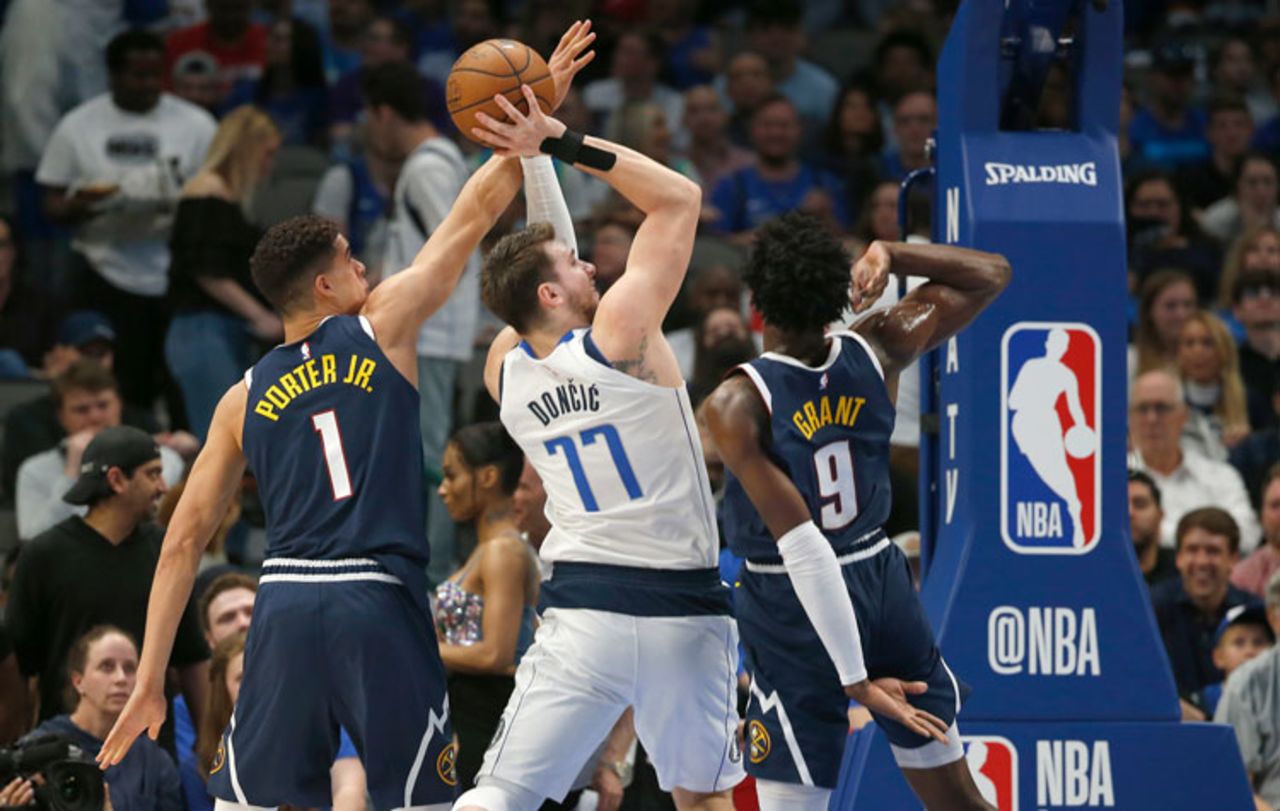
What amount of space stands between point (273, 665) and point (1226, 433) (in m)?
7.33

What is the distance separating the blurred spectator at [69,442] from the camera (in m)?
10.9

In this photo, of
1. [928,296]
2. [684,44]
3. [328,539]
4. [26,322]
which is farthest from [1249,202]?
[328,539]

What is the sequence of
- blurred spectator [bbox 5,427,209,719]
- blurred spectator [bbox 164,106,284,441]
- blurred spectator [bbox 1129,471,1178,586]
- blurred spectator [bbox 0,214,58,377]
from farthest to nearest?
1. blurred spectator [bbox 0,214,58,377]
2. blurred spectator [bbox 164,106,284,441]
3. blurred spectator [bbox 1129,471,1178,586]
4. blurred spectator [bbox 5,427,209,719]

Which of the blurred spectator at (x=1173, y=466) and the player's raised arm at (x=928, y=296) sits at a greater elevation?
the player's raised arm at (x=928, y=296)

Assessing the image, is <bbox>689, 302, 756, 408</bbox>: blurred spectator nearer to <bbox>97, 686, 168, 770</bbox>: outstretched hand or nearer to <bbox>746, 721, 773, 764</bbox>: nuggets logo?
<bbox>746, 721, 773, 764</bbox>: nuggets logo

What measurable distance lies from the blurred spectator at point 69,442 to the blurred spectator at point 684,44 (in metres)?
5.85

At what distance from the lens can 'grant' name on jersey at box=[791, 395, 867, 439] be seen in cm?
653

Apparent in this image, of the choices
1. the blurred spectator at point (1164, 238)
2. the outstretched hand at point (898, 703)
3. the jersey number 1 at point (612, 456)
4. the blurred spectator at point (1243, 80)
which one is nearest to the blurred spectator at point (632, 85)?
→ the blurred spectator at point (1164, 238)

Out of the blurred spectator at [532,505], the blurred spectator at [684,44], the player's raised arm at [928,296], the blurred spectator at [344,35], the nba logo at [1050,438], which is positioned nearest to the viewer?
the player's raised arm at [928,296]

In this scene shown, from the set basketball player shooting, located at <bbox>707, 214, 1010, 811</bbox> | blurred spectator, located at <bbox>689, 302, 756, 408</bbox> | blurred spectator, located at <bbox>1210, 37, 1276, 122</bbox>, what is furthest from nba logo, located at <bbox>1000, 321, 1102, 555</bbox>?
blurred spectator, located at <bbox>1210, 37, 1276, 122</bbox>

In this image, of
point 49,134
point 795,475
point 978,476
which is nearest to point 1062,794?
point 978,476

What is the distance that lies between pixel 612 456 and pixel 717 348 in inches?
176

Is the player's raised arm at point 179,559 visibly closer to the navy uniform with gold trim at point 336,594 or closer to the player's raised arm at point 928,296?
the navy uniform with gold trim at point 336,594

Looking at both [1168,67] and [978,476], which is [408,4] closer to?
[1168,67]
